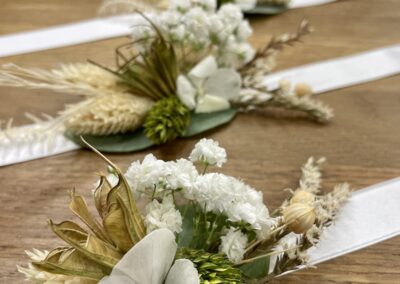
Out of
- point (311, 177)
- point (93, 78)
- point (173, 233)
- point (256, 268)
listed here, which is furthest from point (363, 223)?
point (93, 78)

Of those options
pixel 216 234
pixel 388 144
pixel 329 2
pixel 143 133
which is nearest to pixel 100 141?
pixel 143 133

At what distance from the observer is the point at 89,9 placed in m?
1.31

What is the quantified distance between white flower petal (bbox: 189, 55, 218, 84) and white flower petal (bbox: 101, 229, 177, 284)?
1.43 ft

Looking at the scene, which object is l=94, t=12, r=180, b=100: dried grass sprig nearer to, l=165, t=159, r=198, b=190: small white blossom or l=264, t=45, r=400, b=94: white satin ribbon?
l=264, t=45, r=400, b=94: white satin ribbon

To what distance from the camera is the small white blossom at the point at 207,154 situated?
23.6 inches

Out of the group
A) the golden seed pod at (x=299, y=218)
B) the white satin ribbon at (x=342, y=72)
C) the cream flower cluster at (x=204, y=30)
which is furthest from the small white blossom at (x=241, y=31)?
the golden seed pod at (x=299, y=218)

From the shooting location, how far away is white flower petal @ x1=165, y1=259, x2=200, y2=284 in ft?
1.70

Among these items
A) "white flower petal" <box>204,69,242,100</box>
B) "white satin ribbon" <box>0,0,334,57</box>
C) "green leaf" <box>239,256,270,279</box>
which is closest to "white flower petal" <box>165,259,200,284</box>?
"green leaf" <box>239,256,270,279</box>

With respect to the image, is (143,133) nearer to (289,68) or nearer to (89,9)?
(289,68)

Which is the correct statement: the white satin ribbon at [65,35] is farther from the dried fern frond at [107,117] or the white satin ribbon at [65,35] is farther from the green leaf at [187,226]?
the green leaf at [187,226]

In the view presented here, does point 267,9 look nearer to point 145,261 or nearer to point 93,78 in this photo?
point 93,78

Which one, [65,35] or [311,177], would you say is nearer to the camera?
[311,177]

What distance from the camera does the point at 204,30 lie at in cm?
93

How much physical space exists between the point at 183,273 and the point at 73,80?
1.64 ft
